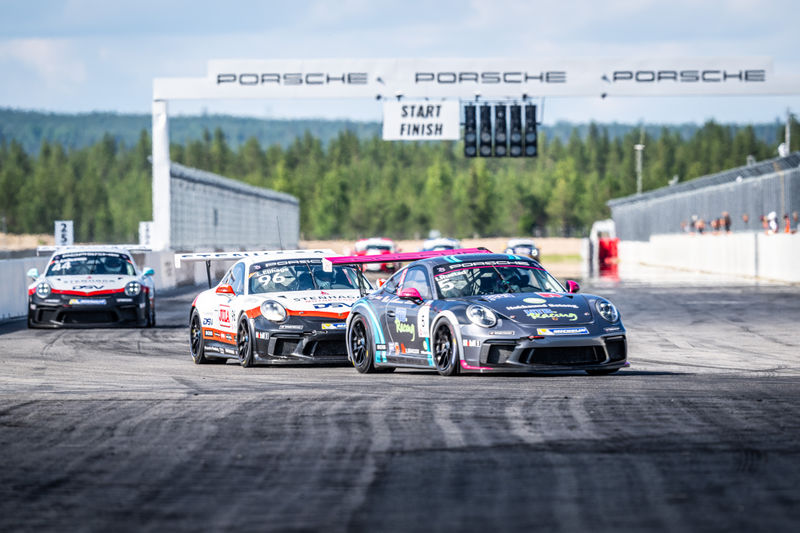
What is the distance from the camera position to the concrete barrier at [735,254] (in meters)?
41.0

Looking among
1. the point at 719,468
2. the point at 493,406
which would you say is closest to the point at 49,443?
the point at 493,406

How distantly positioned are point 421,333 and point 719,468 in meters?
6.69

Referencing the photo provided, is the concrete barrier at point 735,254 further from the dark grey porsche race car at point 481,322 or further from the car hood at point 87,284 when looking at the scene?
the dark grey porsche race car at point 481,322

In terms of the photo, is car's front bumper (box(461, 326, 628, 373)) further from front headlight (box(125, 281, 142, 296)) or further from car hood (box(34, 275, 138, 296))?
car hood (box(34, 275, 138, 296))

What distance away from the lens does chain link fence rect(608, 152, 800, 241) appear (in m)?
48.3

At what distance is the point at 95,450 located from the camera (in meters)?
8.45

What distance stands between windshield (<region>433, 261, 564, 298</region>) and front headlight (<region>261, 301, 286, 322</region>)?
6.55 feet

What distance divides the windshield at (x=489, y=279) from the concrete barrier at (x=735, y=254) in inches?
1054

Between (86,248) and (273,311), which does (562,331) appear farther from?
(86,248)

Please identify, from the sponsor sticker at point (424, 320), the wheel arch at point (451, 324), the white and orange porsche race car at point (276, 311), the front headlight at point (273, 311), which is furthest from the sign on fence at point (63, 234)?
the wheel arch at point (451, 324)

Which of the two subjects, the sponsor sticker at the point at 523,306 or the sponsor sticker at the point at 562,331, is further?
the sponsor sticker at the point at 523,306

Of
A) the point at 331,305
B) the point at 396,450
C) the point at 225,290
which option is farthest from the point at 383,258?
the point at 396,450

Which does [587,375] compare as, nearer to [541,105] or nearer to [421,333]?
[421,333]

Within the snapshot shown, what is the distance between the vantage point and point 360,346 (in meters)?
14.6
